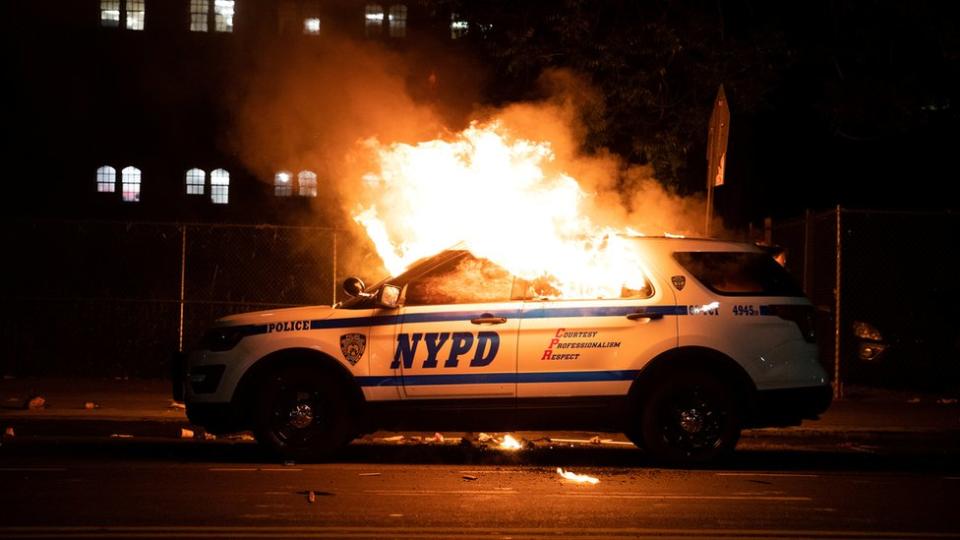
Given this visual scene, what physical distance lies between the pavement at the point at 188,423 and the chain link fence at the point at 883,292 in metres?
1.20

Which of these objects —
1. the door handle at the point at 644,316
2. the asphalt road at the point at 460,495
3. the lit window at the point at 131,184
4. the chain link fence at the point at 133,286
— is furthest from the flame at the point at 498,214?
the lit window at the point at 131,184

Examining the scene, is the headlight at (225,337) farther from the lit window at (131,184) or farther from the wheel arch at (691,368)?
the lit window at (131,184)

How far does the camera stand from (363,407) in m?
8.88

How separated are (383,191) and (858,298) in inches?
395

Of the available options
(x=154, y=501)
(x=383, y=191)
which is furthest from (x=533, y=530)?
(x=383, y=191)

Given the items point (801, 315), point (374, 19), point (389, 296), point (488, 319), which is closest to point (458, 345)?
point (488, 319)

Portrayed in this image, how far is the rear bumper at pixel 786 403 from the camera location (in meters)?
8.86

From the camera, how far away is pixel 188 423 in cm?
1148

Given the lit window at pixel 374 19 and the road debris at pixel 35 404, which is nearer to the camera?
the road debris at pixel 35 404

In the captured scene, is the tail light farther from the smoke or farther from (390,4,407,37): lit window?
(390,4,407,37): lit window

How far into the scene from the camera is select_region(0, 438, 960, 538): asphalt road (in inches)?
251

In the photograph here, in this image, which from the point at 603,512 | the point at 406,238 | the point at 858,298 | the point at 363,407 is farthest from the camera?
the point at 858,298

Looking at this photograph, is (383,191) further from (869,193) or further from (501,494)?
(869,193)

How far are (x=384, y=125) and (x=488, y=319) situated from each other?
43.6 feet
